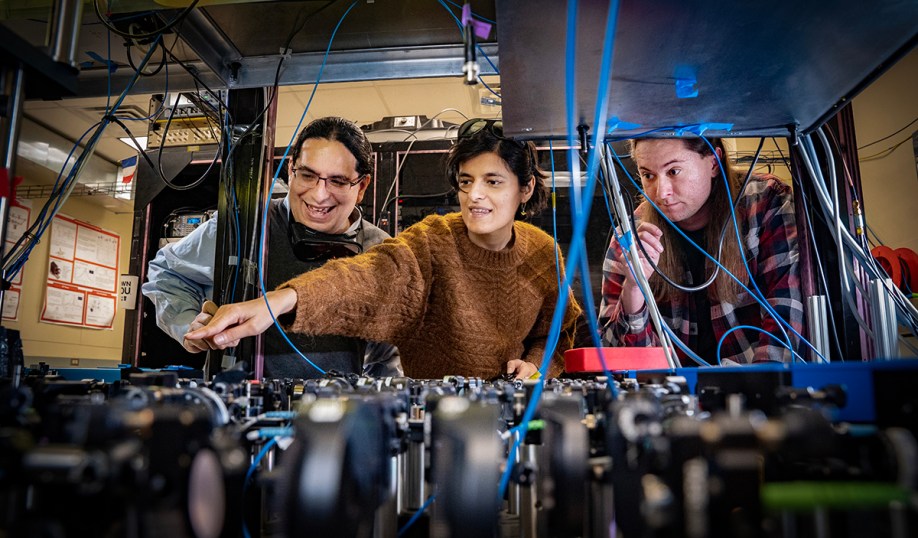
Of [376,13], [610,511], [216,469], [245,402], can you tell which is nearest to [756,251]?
[376,13]

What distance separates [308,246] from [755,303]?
1555mm

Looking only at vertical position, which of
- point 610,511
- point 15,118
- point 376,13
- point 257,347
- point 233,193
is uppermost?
point 376,13

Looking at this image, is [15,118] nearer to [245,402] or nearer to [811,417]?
[245,402]

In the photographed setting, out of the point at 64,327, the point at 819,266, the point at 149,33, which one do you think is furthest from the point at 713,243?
the point at 64,327

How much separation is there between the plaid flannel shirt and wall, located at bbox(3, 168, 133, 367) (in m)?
4.33

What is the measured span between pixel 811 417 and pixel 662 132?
1.06m

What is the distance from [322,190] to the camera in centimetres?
203

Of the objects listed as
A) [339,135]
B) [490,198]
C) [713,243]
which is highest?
[339,135]

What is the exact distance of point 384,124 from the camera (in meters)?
2.31

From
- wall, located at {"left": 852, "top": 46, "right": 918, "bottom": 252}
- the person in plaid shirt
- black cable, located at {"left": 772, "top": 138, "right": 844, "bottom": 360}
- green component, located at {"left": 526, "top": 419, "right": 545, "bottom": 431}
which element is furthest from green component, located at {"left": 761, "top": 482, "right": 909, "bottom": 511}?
wall, located at {"left": 852, "top": 46, "right": 918, "bottom": 252}

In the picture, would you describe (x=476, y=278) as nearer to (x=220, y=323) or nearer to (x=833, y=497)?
(x=220, y=323)

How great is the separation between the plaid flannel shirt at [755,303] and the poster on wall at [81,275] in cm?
494

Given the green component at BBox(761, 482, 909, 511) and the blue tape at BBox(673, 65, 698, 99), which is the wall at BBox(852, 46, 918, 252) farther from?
the green component at BBox(761, 482, 909, 511)

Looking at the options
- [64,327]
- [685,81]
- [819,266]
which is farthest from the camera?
[64,327]
